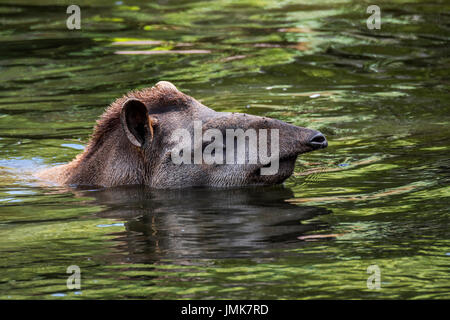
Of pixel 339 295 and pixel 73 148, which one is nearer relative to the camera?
pixel 339 295

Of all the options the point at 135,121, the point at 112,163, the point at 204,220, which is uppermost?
the point at 135,121

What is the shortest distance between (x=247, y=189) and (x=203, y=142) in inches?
27.8

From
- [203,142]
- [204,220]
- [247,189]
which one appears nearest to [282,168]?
[247,189]

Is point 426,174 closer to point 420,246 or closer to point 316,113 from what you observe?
point 420,246

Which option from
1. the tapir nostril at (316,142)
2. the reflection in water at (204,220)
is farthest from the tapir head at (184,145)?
the reflection in water at (204,220)

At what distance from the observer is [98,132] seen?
1036 cm

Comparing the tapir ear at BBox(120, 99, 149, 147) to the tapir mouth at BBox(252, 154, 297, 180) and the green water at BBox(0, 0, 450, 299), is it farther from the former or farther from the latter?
the tapir mouth at BBox(252, 154, 297, 180)

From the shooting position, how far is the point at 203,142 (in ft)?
32.5

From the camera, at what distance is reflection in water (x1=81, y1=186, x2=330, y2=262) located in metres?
7.80

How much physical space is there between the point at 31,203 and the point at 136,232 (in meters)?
2.11

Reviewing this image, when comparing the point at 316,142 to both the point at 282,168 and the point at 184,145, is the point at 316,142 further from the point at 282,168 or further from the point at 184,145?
the point at 184,145

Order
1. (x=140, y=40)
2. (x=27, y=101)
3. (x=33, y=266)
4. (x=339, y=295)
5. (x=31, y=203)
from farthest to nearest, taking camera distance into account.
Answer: (x=140, y=40) → (x=27, y=101) → (x=31, y=203) → (x=33, y=266) → (x=339, y=295)

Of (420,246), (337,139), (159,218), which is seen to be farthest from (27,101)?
(420,246)

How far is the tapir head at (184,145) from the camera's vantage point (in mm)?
9641
